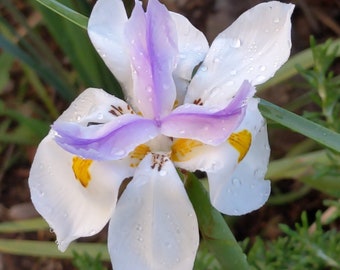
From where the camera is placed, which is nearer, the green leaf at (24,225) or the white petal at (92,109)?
the white petal at (92,109)

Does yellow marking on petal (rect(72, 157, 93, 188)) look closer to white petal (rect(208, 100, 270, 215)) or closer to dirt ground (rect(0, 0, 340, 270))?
white petal (rect(208, 100, 270, 215))

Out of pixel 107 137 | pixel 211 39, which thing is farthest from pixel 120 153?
pixel 211 39

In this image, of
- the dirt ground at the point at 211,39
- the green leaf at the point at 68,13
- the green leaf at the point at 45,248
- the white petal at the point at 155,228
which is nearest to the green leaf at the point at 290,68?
the dirt ground at the point at 211,39

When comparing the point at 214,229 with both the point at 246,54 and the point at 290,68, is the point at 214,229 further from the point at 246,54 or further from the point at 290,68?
the point at 290,68

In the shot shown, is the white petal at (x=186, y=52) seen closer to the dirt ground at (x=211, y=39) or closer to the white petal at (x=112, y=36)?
the white petal at (x=112, y=36)

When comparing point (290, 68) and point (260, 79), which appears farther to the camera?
point (290, 68)

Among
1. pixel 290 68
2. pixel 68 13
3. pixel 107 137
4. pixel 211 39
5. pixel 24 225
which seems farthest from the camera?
pixel 211 39

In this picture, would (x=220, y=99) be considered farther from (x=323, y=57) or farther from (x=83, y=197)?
(x=323, y=57)
